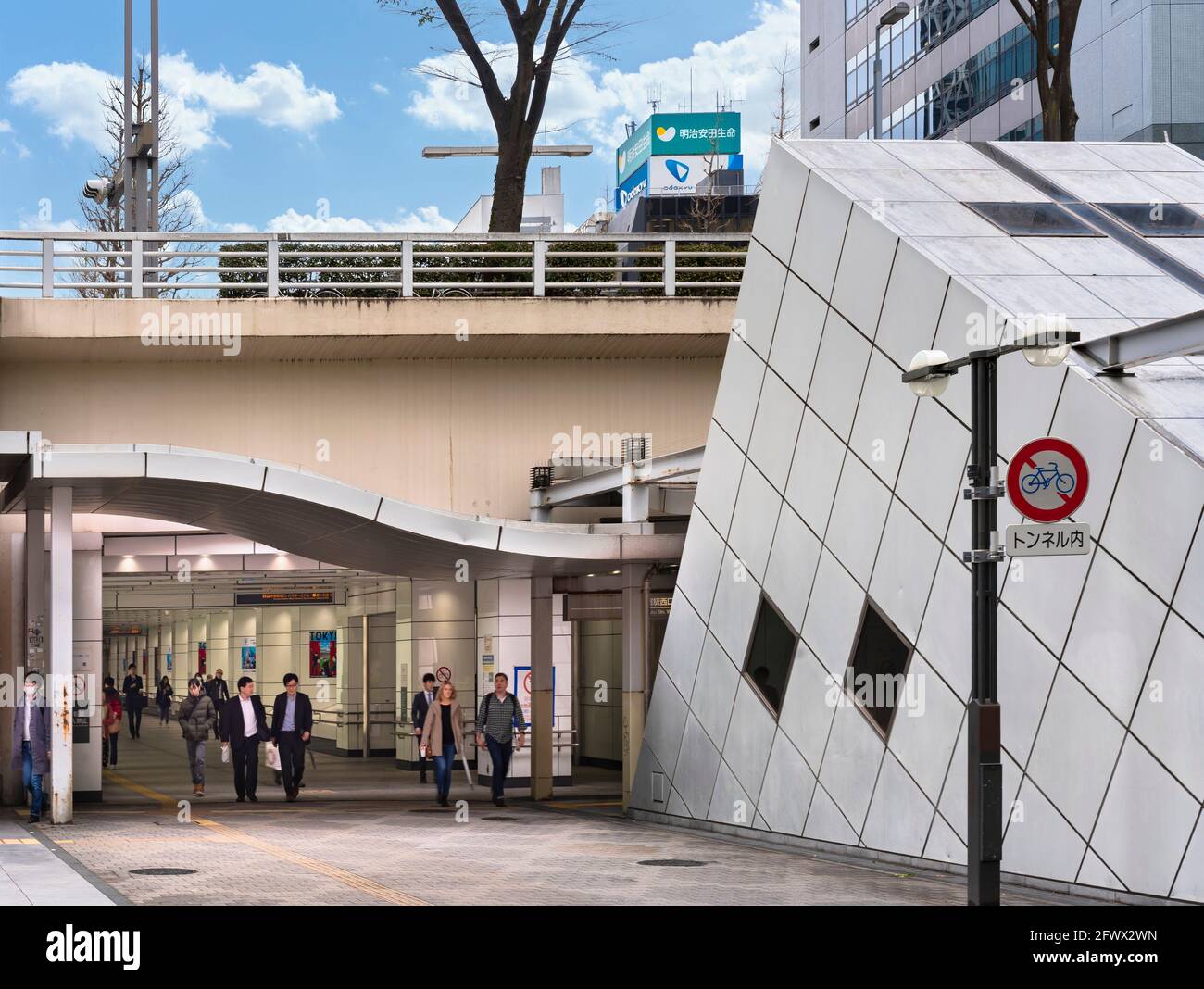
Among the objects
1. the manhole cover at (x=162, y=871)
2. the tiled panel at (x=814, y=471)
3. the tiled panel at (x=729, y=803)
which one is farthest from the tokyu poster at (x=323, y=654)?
the manhole cover at (x=162, y=871)

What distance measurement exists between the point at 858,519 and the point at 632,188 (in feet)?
251

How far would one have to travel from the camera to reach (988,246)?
14.3 meters

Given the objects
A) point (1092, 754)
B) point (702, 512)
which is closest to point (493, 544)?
point (702, 512)

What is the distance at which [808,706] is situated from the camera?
50.4ft

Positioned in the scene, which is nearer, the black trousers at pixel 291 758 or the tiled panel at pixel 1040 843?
the tiled panel at pixel 1040 843

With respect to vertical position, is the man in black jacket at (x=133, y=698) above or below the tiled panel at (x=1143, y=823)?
below

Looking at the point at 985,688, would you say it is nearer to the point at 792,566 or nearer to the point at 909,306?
the point at 909,306

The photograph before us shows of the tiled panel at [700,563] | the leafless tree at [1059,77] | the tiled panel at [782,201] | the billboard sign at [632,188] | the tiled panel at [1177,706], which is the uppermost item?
the billboard sign at [632,188]

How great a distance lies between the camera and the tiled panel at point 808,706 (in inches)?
591

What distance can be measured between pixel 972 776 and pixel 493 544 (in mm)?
9865

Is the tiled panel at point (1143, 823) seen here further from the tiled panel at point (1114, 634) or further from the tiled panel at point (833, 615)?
the tiled panel at point (833, 615)

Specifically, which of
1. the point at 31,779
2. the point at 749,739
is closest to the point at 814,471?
the point at 749,739

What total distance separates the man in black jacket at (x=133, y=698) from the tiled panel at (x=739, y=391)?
27.8 m

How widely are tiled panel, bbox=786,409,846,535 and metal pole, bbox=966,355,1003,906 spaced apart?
4917 millimetres
